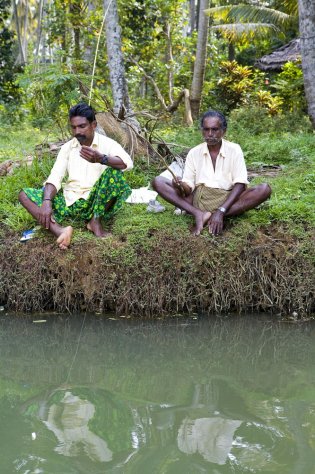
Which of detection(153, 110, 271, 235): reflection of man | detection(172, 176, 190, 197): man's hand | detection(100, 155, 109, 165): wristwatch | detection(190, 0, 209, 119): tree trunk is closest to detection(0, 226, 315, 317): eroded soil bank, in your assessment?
detection(153, 110, 271, 235): reflection of man

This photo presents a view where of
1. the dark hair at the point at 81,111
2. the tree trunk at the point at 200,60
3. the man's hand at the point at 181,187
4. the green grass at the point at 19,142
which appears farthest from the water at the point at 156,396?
the tree trunk at the point at 200,60

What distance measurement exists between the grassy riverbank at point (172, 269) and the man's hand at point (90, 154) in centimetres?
63

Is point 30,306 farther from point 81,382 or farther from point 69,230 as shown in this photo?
point 81,382

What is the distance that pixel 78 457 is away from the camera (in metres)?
2.35

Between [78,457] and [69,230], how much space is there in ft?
7.97

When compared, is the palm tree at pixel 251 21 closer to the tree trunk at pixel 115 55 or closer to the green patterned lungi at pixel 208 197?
the tree trunk at pixel 115 55

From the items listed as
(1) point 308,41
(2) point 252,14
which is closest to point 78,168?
(1) point 308,41

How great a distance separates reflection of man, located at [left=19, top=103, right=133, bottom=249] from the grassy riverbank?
18cm

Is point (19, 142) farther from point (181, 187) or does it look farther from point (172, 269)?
point (172, 269)

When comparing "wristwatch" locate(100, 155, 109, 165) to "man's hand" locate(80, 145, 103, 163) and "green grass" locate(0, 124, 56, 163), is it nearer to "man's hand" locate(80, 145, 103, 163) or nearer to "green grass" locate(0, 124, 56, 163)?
"man's hand" locate(80, 145, 103, 163)

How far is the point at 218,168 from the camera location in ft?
15.5

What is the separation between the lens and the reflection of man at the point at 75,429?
7.88 feet

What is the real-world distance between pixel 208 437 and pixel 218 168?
264 centimetres

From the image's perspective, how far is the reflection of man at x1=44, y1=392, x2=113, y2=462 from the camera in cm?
240
